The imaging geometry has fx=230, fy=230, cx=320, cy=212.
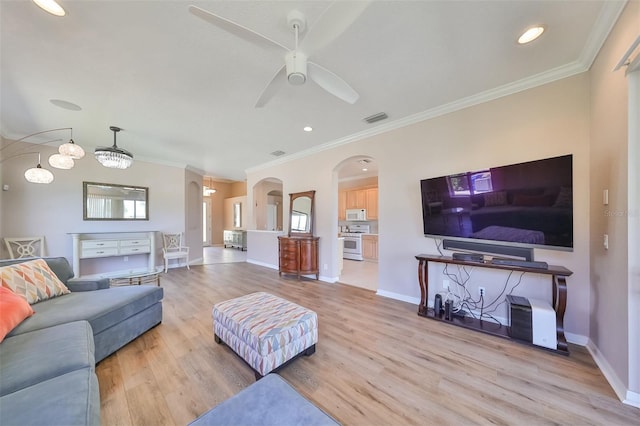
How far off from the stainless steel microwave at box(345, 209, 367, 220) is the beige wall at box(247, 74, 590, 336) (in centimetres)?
284

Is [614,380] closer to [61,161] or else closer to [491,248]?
[491,248]

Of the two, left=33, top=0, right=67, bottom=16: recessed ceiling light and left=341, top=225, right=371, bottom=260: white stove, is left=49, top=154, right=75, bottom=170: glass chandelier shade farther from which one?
left=341, top=225, right=371, bottom=260: white stove

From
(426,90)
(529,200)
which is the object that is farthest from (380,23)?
Answer: (529,200)

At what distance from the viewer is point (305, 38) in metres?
1.61

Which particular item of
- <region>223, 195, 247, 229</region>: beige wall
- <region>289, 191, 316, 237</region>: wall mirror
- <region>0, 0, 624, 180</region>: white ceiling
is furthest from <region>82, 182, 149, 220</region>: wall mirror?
<region>223, 195, 247, 229</region>: beige wall

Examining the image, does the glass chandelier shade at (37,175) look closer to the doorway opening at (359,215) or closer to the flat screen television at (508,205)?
the flat screen television at (508,205)

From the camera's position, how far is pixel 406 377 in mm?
1876

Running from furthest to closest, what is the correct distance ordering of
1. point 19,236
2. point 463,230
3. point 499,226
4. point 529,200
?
point 19,236, point 463,230, point 499,226, point 529,200

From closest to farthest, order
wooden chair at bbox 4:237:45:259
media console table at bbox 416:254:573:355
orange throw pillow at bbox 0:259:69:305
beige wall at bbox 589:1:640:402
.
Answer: beige wall at bbox 589:1:640:402, orange throw pillow at bbox 0:259:69:305, media console table at bbox 416:254:573:355, wooden chair at bbox 4:237:45:259

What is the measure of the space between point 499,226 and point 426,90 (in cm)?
179

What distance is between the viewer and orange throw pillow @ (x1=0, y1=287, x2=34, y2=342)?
1584mm

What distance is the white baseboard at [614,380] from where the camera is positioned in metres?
1.57

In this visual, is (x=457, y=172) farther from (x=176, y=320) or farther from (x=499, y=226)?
(x=176, y=320)

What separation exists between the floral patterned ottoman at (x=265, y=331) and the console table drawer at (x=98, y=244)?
4.17 m
